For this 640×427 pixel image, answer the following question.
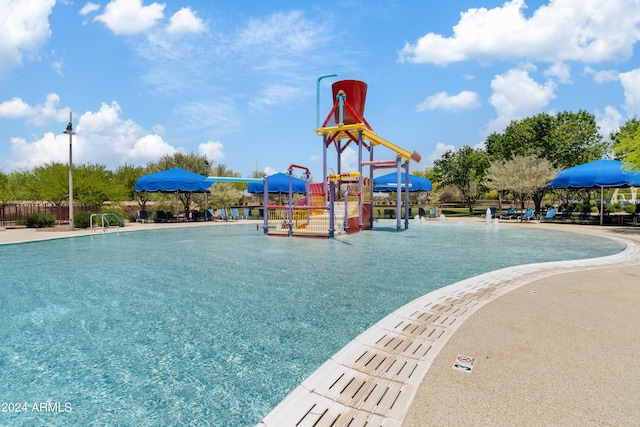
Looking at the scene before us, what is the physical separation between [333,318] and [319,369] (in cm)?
148

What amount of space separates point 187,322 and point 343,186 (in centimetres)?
1494

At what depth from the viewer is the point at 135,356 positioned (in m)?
3.50

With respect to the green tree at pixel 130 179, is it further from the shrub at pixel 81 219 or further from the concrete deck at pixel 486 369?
the concrete deck at pixel 486 369

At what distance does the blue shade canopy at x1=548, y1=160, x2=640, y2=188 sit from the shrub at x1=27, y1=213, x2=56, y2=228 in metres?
28.0

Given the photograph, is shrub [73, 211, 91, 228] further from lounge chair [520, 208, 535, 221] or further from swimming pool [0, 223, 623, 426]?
lounge chair [520, 208, 535, 221]

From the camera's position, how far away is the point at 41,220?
20000mm

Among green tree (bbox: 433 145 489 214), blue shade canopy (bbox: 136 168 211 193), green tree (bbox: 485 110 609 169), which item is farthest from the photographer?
green tree (bbox: 433 145 489 214)

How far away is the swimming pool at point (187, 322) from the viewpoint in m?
2.78

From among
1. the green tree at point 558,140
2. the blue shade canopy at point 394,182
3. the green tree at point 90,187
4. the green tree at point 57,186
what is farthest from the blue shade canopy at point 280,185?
the green tree at point 558,140

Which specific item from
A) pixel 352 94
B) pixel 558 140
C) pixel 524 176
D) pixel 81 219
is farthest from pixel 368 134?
pixel 558 140

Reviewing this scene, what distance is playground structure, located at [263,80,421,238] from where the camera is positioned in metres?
15.8

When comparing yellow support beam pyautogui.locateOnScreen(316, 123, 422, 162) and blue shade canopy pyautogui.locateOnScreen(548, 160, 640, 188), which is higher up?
yellow support beam pyautogui.locateOnScreen(316, 123, 422, 162)

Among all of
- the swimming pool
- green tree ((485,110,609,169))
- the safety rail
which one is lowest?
the swimming pool

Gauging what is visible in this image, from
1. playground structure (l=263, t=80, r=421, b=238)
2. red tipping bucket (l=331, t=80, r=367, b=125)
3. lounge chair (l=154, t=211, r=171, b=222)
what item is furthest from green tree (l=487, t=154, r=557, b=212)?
lounge chair (l=154, t=211, r=171, b=222)
